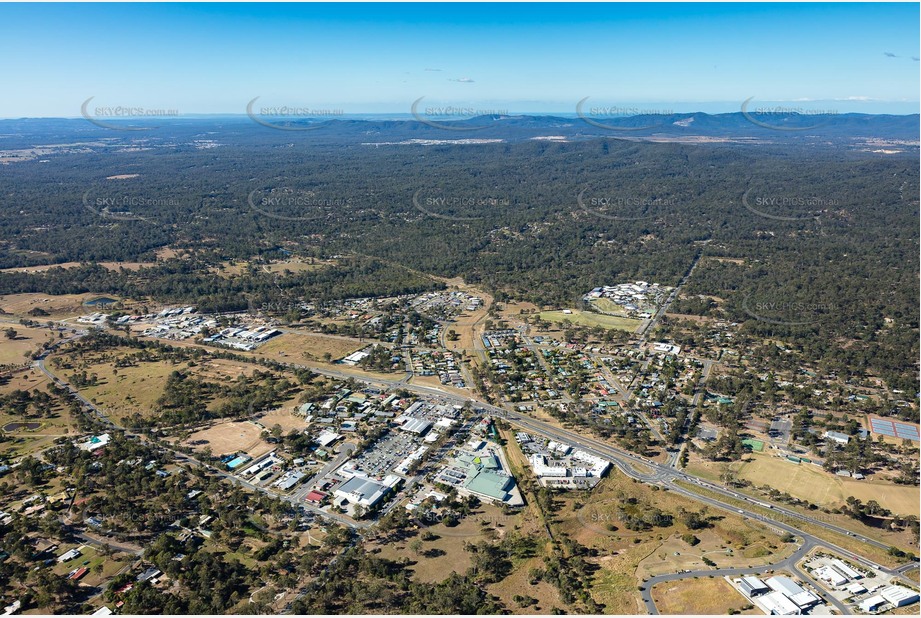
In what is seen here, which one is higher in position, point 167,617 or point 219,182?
point 219,182

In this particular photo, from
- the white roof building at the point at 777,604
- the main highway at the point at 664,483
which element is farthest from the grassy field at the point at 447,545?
the white roof building at the point at 777,604

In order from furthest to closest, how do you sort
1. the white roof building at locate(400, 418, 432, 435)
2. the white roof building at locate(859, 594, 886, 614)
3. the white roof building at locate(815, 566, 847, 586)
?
the white roof building at locate(400, 418, 432, 435), the white roof building at locate(815, 566, 847, 586), the white roof building at locate(859, 594, 886, 614)

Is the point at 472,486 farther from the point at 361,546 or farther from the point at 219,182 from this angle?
the point at 219,182

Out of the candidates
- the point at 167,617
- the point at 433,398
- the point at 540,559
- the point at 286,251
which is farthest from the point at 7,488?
the point at 286,251

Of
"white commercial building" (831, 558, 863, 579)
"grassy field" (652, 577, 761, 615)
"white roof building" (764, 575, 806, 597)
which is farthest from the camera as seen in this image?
"white commercial building" (831, 558, 863, 579)

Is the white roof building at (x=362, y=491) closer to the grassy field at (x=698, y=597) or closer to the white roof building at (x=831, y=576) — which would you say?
the grassy field at (x=698, y=597)

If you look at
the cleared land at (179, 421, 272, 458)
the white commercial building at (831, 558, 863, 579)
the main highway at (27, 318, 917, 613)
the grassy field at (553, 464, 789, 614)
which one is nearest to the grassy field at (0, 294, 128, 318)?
the main highway at (27, 318, 917, 613)

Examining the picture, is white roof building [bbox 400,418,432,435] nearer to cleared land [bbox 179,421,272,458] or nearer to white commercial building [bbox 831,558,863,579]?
cleared land [bbox 179,421,272,458]
